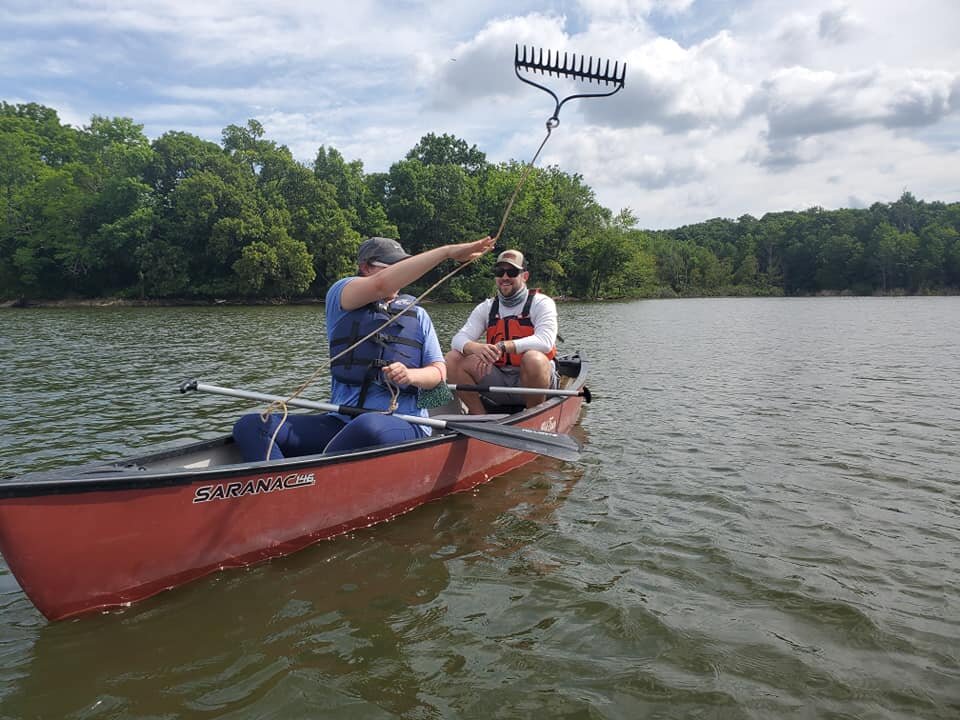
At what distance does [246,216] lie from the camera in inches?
1950

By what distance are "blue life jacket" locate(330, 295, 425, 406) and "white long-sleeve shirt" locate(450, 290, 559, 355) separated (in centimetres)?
189

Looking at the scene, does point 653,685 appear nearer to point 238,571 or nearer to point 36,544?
point 238,571

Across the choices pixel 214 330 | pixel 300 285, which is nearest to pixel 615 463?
pixel 214 330

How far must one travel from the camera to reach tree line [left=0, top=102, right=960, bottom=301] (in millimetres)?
48781

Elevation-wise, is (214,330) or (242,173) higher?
(242,173)

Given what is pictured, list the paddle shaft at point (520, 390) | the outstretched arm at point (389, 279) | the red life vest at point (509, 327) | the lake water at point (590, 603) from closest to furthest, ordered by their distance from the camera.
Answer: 1. the lake water at point (590, 603)
2. the outstretched arm at point (389, 279)
3. the paddle shaft at point (520, 390)
4. the red life vest at point (509, 327)

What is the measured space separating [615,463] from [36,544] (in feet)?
17.6

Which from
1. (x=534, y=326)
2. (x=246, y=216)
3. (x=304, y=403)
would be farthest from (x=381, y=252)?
(x=246, y=216)

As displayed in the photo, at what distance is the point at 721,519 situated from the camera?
524cm

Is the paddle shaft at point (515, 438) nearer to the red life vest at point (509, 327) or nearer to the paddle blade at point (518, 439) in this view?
the paddle blade at point (518, 439)

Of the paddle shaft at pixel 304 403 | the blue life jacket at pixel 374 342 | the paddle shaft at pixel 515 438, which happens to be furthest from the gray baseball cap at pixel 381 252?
the paddle shaft at pixel 515 438

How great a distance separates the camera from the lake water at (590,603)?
303 centimetres

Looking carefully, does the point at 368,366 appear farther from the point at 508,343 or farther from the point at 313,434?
the point at 508,343

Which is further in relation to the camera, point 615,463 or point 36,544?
point 615,463
